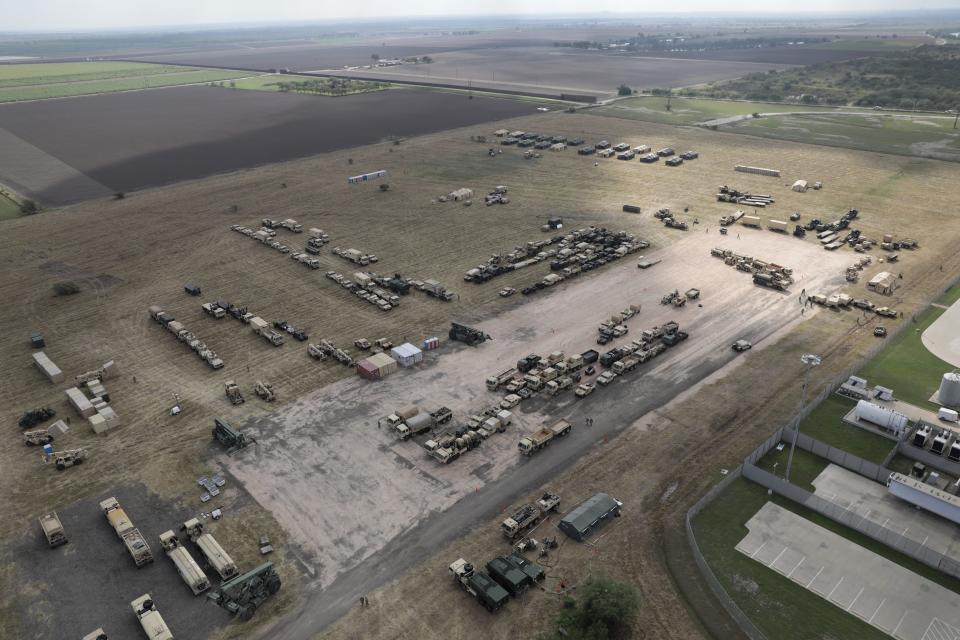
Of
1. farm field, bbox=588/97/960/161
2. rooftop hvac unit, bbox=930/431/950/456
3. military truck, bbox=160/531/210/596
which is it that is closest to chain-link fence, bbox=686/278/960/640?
rooftop hvac unit, bbox=930/431/950/456

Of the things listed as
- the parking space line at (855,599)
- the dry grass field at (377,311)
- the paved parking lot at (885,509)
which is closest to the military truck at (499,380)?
the dry grass field at (377,311)

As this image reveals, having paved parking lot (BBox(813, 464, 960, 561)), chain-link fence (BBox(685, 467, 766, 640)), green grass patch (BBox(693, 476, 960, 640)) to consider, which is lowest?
paved parking lot (BBox(813, 464, 960, 561))

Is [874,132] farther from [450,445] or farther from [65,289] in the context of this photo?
[65,289]

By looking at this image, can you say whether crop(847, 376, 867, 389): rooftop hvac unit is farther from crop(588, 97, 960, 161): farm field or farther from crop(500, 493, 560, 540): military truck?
crop(588, 97, 960, 161): farm field

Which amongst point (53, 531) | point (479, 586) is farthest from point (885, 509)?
point (53, 531)

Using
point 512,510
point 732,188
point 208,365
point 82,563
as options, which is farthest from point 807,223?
point 82,563
